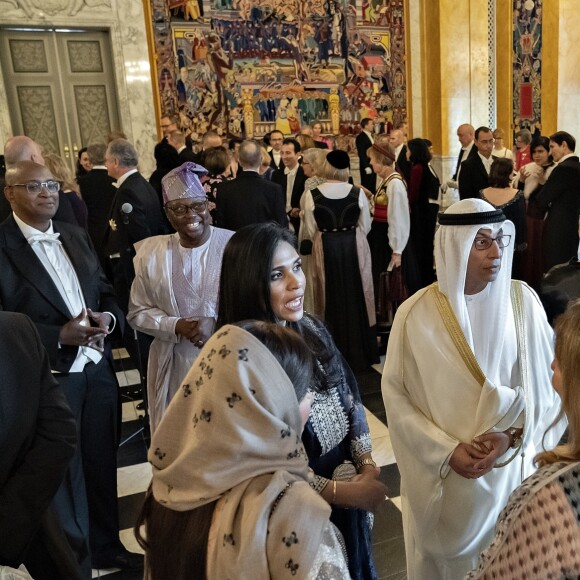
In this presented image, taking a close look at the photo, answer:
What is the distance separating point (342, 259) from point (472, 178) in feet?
8.96

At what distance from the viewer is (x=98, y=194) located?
19.1ft

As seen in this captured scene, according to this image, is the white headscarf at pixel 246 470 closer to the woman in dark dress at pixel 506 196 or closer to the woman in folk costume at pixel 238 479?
the woman in folk costume at pixel 238 479

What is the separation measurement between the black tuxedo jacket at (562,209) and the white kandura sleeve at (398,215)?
1.65m

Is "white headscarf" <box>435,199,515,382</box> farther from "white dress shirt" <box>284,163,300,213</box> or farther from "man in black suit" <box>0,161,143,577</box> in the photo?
"white dress shirt" <box>284,163,300,213</box>

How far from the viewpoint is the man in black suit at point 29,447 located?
5.39ft

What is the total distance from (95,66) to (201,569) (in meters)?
10.3

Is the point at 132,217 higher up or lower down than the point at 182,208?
lower down

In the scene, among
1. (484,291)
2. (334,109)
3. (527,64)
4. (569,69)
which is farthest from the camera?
(334,109)

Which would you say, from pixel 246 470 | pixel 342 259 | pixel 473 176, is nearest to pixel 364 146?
pixel 473 176

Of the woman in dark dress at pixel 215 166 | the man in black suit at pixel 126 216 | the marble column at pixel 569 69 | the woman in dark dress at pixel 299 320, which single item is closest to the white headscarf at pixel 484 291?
the woman in dark dress at pixel 299 320

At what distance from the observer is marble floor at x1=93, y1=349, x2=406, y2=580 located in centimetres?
286

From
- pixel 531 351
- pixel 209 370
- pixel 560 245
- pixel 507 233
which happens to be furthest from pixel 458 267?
pixel 560 245

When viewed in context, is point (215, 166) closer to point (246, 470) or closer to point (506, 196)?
point (506, 196)

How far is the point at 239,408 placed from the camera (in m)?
1.08
